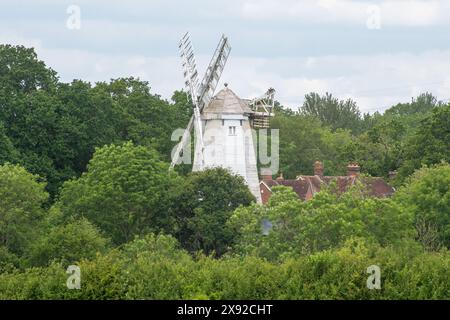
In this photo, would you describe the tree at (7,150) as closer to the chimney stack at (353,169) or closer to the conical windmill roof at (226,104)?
the conical windmill roof at (226,104)

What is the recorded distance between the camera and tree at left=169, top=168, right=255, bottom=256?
93188 millimetres

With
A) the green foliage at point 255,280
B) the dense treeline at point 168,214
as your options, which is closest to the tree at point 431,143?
the dense treeline at point 168,214

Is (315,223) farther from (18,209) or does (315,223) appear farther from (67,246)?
(18,209)

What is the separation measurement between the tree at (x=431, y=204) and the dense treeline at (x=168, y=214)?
4.7 inches

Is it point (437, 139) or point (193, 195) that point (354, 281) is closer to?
point (193, 195)

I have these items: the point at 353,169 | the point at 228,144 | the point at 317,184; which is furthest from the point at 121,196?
the point at 353,169

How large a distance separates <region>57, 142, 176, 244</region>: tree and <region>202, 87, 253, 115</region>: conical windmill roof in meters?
8.01

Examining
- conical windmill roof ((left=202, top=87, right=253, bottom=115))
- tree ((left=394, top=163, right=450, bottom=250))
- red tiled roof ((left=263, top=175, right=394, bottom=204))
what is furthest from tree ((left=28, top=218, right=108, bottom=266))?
red tiled roof ((left=263, top=175, right=394, bottom=204))

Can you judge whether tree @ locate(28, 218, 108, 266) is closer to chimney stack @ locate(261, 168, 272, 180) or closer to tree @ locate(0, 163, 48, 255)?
tree @ locate(0, 163, 48, 255)

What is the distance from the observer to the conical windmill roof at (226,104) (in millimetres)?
105250

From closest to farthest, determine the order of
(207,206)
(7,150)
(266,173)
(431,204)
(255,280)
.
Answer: (255,280) < (207,206) < (431,204) < (7,150) < (266,173)

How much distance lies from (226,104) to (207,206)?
12.5 metres

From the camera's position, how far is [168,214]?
95.9m

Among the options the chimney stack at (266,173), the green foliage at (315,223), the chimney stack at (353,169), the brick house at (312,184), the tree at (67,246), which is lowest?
the tree at (67,246)
